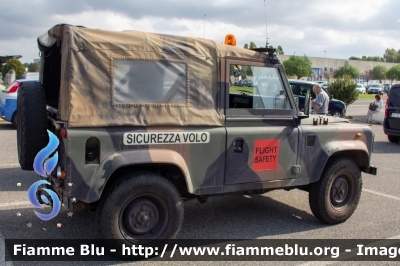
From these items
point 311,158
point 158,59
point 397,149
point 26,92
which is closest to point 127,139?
point 158,59

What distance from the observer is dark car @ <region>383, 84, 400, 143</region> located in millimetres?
12773

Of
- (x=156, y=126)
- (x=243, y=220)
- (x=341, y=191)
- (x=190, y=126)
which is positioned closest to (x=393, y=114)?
(x=341, y=191)

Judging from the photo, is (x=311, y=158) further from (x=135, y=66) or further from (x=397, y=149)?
(x=397, y=149)

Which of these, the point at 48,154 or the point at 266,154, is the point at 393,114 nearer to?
the point at 266,154

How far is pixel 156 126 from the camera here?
13.6 ft

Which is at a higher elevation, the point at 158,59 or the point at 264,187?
the point at 158,59

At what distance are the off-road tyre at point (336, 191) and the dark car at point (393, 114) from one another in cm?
821

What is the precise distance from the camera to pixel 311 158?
508cm

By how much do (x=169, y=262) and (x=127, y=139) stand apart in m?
1.26

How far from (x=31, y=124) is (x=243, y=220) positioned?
9.34ft

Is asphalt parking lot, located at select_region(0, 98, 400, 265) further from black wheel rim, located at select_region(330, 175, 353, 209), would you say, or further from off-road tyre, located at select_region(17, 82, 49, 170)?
off-road tyre, located at select_region(17, 82, 49, 170)

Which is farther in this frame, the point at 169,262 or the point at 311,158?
the point at 311,158

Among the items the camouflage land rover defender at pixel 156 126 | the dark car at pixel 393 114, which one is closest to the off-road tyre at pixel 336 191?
the camouflage land rover defender at pixel 156 126

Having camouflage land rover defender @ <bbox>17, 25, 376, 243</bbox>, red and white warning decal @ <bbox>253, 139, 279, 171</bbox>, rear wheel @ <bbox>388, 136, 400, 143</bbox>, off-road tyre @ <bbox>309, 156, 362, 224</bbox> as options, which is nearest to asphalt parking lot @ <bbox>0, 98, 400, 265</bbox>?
off-road tyre @ <bbox>309, 156, 362, 224</bbox>
